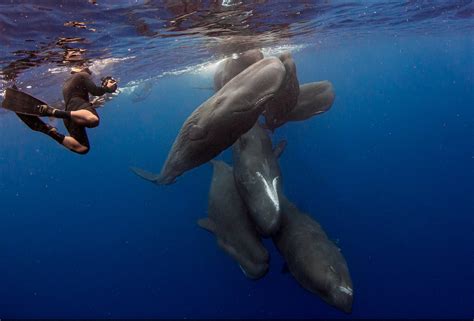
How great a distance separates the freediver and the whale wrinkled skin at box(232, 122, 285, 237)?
445cm

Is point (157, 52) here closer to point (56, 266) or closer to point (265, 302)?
point (265, 302)

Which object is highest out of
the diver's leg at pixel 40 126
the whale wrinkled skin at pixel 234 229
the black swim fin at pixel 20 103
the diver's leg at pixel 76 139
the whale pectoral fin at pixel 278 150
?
the black swim fin at pixel 20 103

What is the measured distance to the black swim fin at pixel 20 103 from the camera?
233 inches

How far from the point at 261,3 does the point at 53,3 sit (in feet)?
22.9

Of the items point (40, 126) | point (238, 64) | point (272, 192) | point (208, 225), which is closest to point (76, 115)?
point (40, 126)

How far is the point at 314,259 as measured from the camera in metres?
9.06

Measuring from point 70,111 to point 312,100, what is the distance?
7997 millimetres

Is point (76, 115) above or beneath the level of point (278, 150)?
above

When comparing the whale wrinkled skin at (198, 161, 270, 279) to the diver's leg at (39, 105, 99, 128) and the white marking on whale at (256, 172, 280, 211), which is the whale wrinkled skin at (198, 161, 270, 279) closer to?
the white marking on whale at (256, 172, 280, 211)

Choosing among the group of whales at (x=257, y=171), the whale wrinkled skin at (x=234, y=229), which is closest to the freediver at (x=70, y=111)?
the group of whales at (x=257, y=171)

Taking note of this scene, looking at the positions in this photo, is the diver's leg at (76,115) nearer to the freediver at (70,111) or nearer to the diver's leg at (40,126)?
the freediver at (70,111)

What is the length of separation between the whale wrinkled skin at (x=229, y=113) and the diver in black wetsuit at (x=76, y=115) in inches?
75.9

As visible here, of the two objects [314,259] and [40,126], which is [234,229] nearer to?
[314,259]

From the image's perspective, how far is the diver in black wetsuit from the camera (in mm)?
6239
